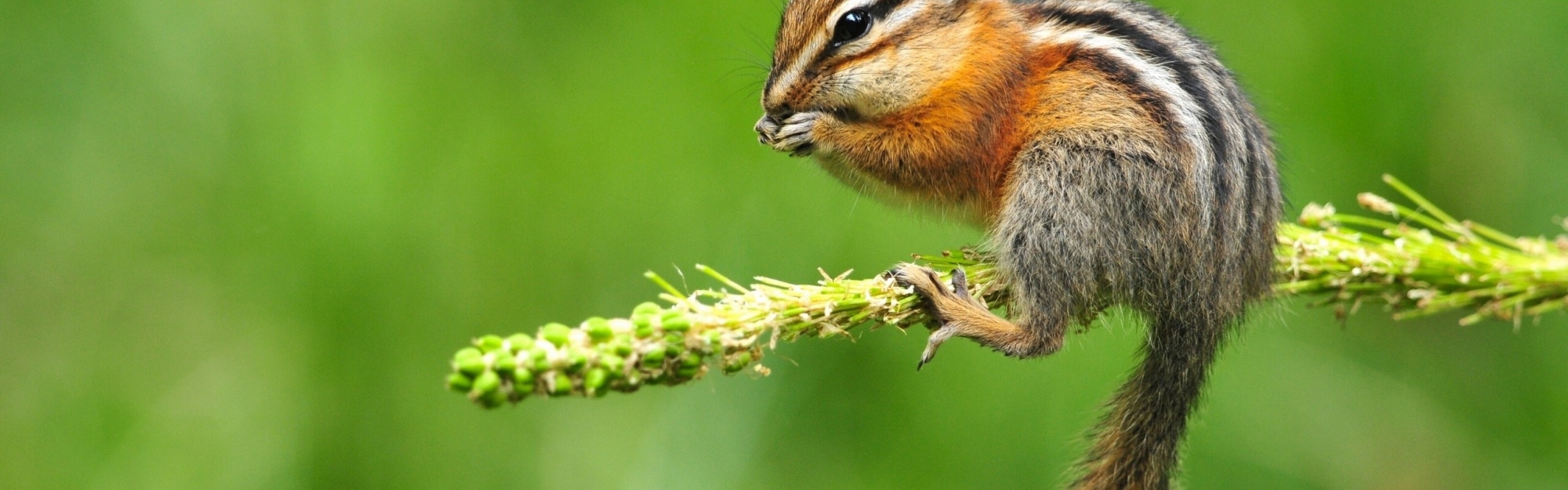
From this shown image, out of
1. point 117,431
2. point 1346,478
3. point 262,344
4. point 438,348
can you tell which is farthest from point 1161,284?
point 117,431

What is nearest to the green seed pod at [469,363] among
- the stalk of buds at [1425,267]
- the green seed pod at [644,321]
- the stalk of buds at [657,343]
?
the stalk of buds at [657,343]

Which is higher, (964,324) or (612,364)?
(612,364)

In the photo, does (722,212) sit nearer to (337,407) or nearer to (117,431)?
(337,407)

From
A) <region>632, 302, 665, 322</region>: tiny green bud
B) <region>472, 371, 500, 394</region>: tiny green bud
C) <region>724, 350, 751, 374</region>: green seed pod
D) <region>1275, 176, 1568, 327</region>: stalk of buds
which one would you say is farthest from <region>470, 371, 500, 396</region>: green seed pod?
<region>1275, 176, 1568, 327</region>: stalk of buds

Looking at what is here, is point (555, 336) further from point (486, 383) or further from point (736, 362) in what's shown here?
point (736, 362)

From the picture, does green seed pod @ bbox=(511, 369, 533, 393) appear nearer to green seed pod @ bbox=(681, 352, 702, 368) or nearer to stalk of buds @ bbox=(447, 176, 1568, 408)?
stalk of buds @ bbox=(447, 176, 1568, 408)

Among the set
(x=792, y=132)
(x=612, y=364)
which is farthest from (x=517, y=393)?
(x=792, y=132)
